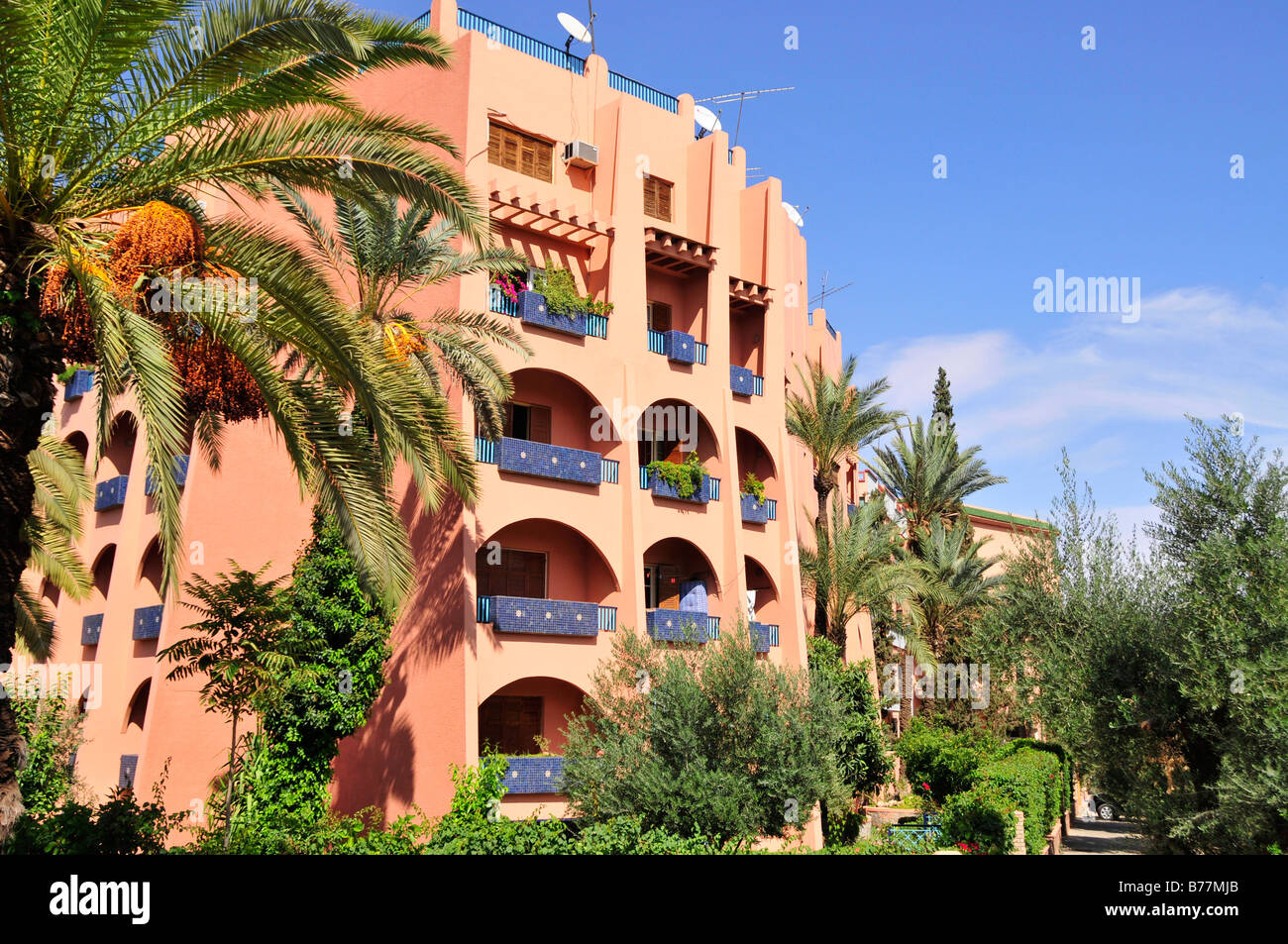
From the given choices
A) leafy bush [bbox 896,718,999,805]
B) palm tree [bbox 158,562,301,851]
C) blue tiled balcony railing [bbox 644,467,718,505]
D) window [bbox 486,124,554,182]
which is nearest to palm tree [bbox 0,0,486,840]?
palm tree [bbox 158,562,301,851]

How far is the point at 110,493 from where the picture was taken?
2678 centimetres

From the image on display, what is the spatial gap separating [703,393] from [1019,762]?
12.3m

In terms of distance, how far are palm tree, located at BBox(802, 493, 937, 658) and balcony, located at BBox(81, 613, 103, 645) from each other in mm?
19211

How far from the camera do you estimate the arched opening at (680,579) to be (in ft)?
89.2

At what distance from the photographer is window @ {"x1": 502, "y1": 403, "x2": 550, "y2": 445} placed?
25.0 metres

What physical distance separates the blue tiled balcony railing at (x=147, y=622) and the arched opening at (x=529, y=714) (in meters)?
7.70

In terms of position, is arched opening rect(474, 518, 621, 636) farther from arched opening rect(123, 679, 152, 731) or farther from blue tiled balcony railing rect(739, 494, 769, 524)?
arched opening rect(123, 679, 152, 731)

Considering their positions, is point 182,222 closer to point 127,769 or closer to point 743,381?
point 127,769

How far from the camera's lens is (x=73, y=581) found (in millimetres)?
19094

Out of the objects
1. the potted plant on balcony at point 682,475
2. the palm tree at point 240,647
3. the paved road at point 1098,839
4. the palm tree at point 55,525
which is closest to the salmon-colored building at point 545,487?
the potted plant on balcony at point 682,475

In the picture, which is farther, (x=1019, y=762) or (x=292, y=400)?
(x=1019, y=762)
